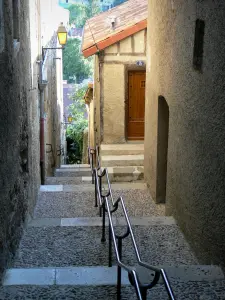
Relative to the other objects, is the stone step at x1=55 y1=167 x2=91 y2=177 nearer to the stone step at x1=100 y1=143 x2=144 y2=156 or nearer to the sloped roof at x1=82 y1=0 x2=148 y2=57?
the stone step at x1=100 y1=143 x2=144 y2=156

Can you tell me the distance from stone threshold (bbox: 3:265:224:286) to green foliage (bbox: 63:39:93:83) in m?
34.3

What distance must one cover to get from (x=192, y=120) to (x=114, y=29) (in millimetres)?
6527

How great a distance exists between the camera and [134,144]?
1212 centimetres

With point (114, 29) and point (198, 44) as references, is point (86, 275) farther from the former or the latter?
point (114, 29)

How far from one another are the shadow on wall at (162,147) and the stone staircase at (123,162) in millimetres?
2341

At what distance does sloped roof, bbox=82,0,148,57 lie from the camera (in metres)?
11.1

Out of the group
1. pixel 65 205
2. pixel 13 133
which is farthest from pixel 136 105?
pixel 13 133

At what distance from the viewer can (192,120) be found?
18.5ft

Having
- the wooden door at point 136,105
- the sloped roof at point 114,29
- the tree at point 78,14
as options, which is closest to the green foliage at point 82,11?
the tree at point 78,14

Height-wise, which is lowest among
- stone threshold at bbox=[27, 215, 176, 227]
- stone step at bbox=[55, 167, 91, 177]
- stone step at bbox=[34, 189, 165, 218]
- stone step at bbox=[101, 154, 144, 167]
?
stone step at bbox=[55, 167, 91, 177]

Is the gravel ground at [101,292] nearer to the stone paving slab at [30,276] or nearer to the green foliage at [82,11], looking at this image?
the stone paving slab at [30,276]

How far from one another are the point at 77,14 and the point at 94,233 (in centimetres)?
4515

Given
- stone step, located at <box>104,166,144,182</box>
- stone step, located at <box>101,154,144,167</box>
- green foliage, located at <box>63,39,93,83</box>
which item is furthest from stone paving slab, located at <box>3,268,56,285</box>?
green foliage, located at <box>63,39,93,83</box>

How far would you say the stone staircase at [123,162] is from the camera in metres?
10.7
